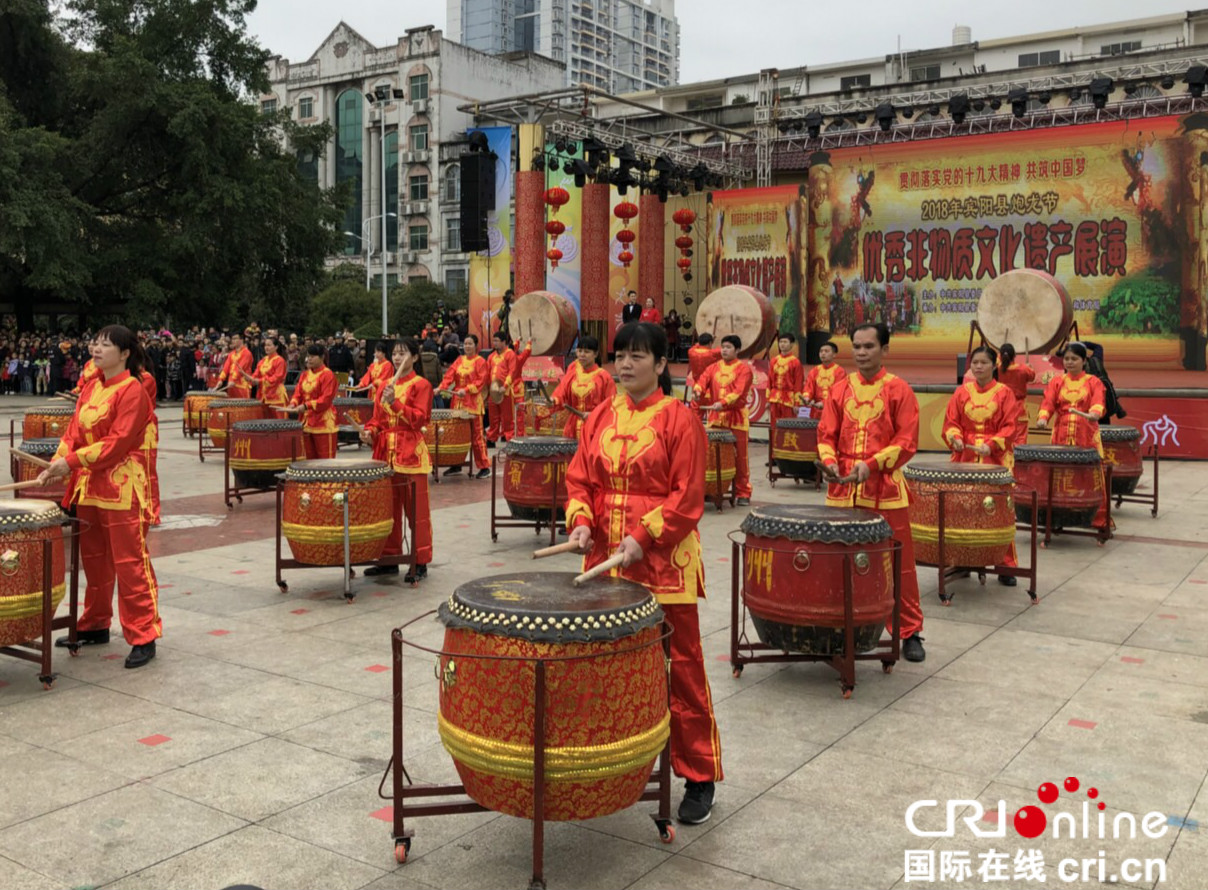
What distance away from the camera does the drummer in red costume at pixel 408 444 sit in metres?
6.91

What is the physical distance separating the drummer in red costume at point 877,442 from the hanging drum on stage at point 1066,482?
3070mm

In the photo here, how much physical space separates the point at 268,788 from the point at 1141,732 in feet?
10.4

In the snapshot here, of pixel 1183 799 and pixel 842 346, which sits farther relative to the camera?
pixel 842 346

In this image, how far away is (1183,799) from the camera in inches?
141

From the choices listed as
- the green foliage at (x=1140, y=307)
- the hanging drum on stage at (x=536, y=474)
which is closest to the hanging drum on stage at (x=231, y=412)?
the hanging drum on stage at (x=536, y=474)

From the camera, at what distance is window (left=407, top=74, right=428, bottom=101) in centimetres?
4519

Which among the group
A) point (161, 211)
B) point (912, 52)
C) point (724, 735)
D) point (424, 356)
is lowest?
point (724, 735)

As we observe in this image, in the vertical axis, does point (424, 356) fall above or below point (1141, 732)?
above

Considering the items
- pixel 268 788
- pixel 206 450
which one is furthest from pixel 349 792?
pixel 206 450

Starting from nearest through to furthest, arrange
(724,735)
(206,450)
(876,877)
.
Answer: (876,877) → (724,735) → (206,450)

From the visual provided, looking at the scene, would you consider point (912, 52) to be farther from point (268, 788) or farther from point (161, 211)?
point (268, 788)

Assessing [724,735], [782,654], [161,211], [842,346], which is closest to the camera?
[724,735]

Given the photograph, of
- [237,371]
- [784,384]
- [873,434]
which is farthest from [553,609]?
[237,371]

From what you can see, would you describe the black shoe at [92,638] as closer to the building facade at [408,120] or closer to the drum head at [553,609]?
the drum head at [553,609]
